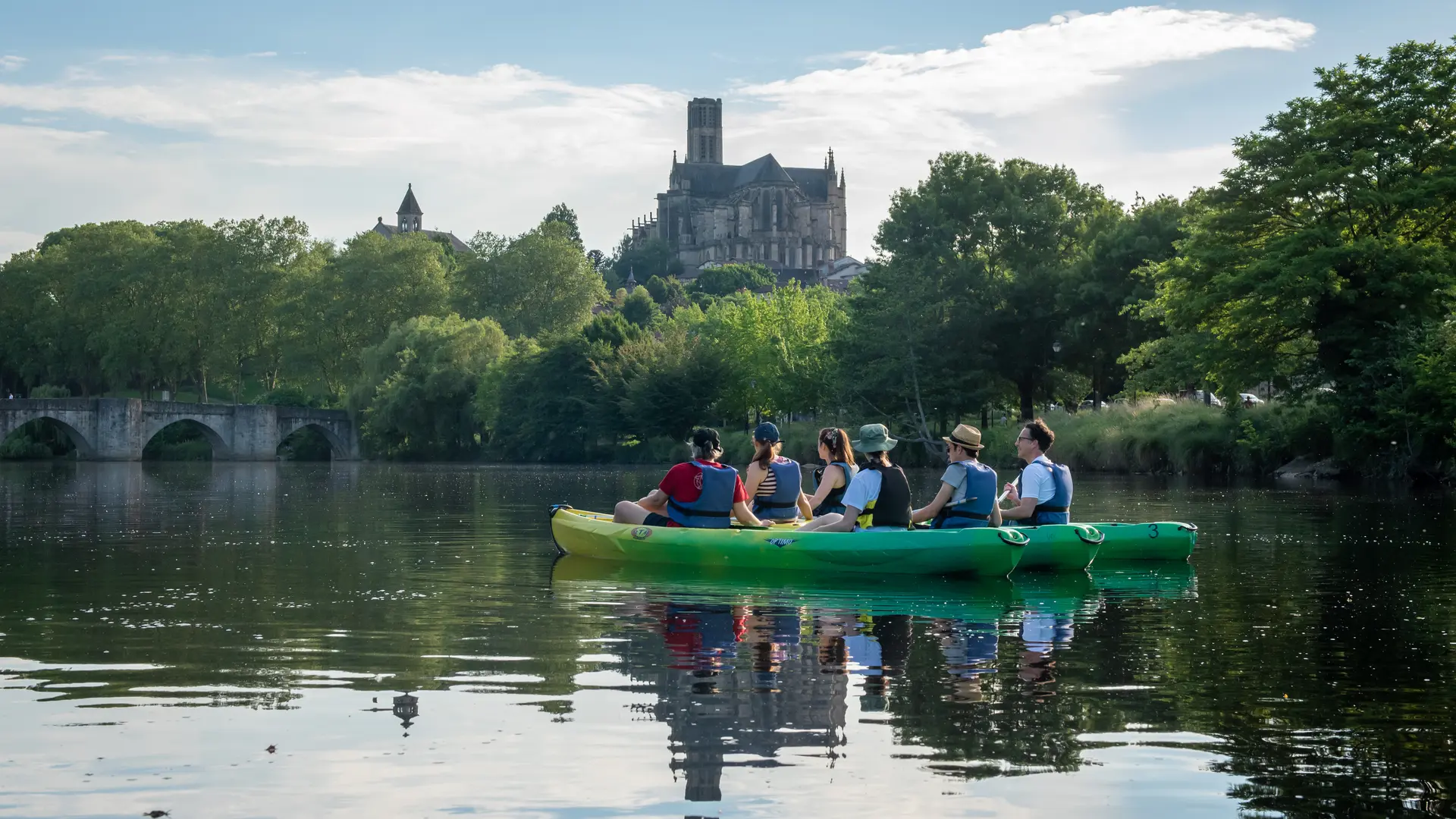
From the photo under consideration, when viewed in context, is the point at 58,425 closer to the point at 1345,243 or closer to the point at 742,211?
the point at 1345,243

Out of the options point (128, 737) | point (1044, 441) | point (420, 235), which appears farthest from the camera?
point (420, 235)

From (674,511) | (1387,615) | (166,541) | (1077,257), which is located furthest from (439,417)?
(1387,615)

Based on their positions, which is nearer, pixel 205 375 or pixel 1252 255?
pixel 1252 255

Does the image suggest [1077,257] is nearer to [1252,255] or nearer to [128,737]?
[1252,255]

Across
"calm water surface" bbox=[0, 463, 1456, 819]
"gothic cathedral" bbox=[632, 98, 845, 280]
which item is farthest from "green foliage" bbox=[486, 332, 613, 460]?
"gothic cathedral" bbox=[632, 98, 845, 280]

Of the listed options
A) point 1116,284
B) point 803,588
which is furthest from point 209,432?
point 803,588

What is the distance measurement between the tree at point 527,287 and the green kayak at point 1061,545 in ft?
280

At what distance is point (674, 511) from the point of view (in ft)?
50.7

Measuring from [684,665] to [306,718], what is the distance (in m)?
2.29

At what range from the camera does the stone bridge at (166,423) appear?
72000 mm

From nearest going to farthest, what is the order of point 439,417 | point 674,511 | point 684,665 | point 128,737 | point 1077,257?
point 128,737, point 684,665, point 674,511, point 1077,257, point 439,417

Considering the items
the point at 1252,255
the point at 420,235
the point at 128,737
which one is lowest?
the point at 128,737

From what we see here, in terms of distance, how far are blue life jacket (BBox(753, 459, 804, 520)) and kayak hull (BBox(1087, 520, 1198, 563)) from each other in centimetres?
294

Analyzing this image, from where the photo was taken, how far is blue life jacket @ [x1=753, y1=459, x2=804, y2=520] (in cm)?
1577
